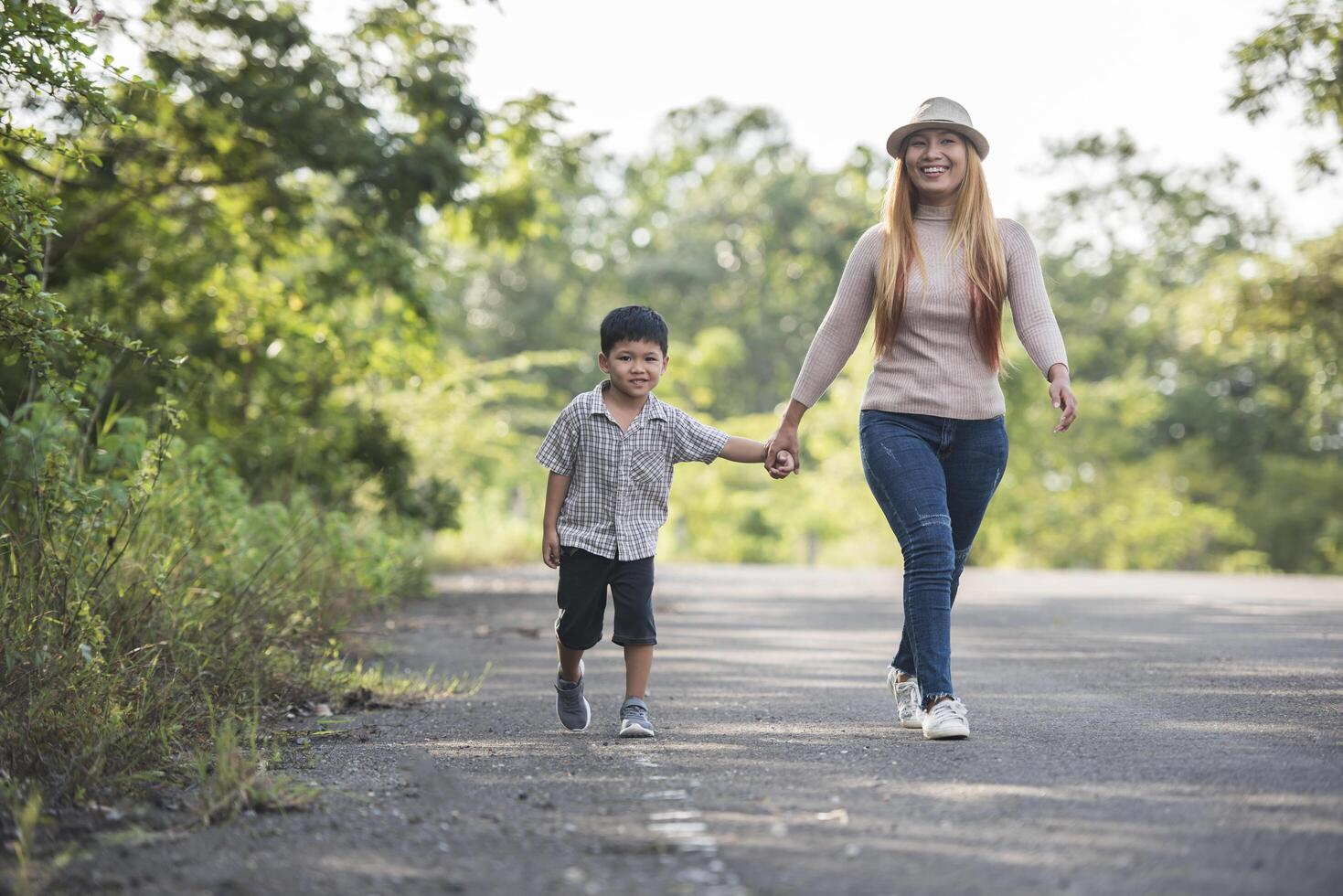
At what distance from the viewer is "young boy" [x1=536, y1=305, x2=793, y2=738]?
5348 mm

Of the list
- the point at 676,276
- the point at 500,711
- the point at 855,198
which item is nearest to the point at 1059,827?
the point at 500,711

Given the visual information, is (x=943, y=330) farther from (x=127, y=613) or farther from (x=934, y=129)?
(x=127, y=613)

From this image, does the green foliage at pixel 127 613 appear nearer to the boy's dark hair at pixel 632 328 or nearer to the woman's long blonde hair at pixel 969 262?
the boy's dark hair at pixel 632 328

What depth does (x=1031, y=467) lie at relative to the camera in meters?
33.7

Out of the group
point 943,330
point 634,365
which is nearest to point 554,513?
point 634,365

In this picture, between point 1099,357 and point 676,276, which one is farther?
point 676,276

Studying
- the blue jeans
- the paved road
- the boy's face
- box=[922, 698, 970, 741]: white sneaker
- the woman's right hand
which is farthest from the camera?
the woman's right hand

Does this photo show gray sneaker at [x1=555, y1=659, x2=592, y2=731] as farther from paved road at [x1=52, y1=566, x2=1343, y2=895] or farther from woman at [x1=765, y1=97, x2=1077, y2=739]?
woman at [x1=765, y1=97, x2=1077, y2=739]

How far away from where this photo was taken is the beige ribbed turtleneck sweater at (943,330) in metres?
5.34

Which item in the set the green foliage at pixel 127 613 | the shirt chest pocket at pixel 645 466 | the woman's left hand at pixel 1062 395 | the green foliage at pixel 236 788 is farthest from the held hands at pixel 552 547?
the woman's left hand at pixel 1062 395

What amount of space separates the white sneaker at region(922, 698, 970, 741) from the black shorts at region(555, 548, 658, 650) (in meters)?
1.02

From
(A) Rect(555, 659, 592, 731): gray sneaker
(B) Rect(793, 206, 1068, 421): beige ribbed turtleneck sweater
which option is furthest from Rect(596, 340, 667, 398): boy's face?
(A) Rect(555, 659, 592, 731): gray sneaker

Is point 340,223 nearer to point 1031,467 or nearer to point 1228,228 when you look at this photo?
point 1031,467

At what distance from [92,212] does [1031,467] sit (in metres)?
25.0
